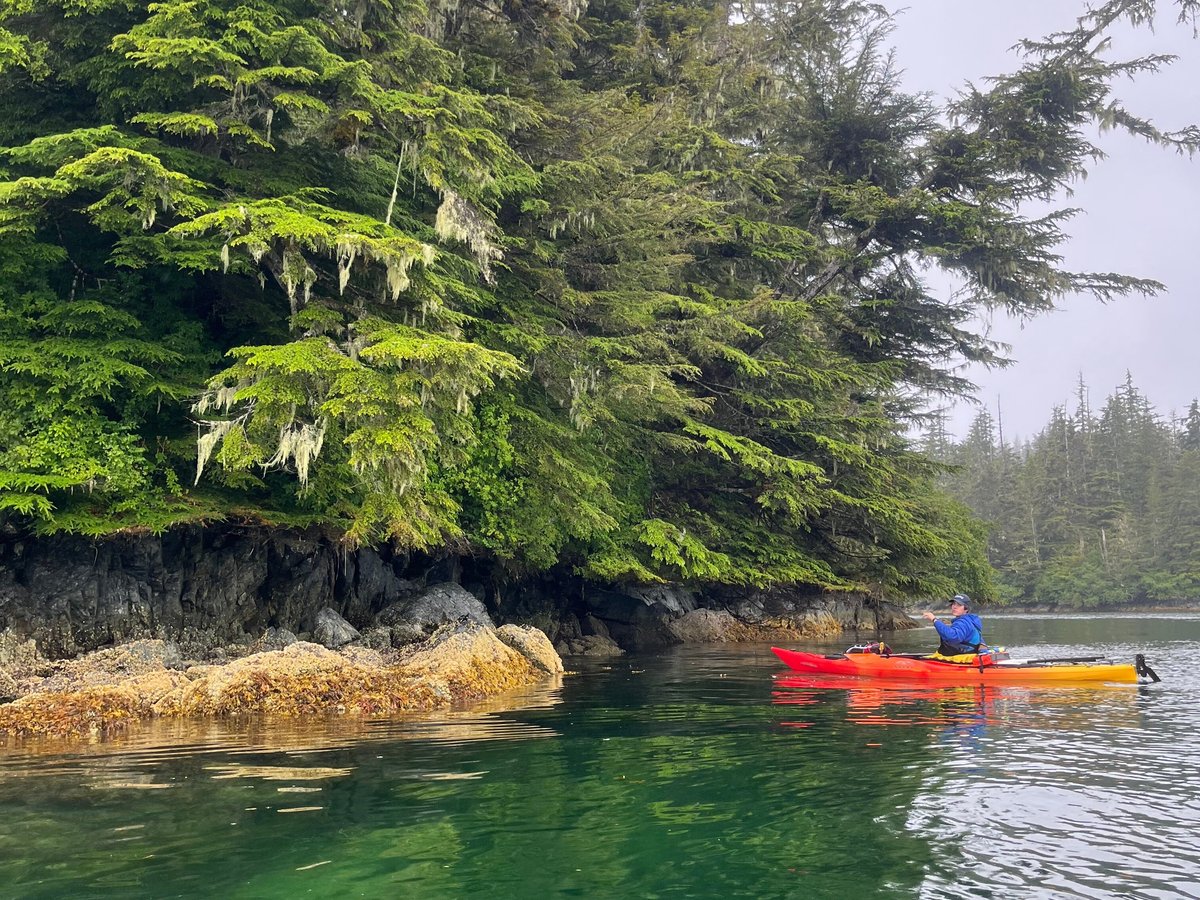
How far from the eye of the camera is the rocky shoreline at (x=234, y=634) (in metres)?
12.4

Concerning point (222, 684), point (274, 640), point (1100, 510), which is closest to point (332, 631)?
point (274, 640)

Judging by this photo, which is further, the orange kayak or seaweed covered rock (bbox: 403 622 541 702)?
the orange kayak

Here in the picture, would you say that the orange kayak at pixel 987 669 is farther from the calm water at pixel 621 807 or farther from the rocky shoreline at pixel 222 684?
the rocky shoreline at pixel 222 684

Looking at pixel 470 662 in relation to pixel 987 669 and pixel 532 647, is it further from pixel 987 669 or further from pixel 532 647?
pixel 987 669

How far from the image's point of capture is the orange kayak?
16109 mm

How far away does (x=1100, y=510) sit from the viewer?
75812mm

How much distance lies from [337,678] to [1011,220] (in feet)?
87.9

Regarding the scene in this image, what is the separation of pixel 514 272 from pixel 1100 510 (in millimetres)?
70837

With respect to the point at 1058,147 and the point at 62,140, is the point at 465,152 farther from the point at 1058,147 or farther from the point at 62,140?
the point at 1058,147

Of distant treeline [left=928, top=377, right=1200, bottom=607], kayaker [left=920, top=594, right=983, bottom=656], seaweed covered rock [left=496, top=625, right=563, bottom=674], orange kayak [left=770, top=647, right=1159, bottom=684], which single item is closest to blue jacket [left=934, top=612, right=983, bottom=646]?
kayaker [left=920, top=594, right=983, bottom=656]

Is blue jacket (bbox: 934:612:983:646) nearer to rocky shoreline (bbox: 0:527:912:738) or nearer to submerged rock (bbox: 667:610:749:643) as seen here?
rocky shoreline (bbox: 0:527:912:738)

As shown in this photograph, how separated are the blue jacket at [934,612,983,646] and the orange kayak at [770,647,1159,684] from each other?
579 millimetres

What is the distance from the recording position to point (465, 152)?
16141 millimetres

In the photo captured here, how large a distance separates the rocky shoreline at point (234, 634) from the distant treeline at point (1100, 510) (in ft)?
198
